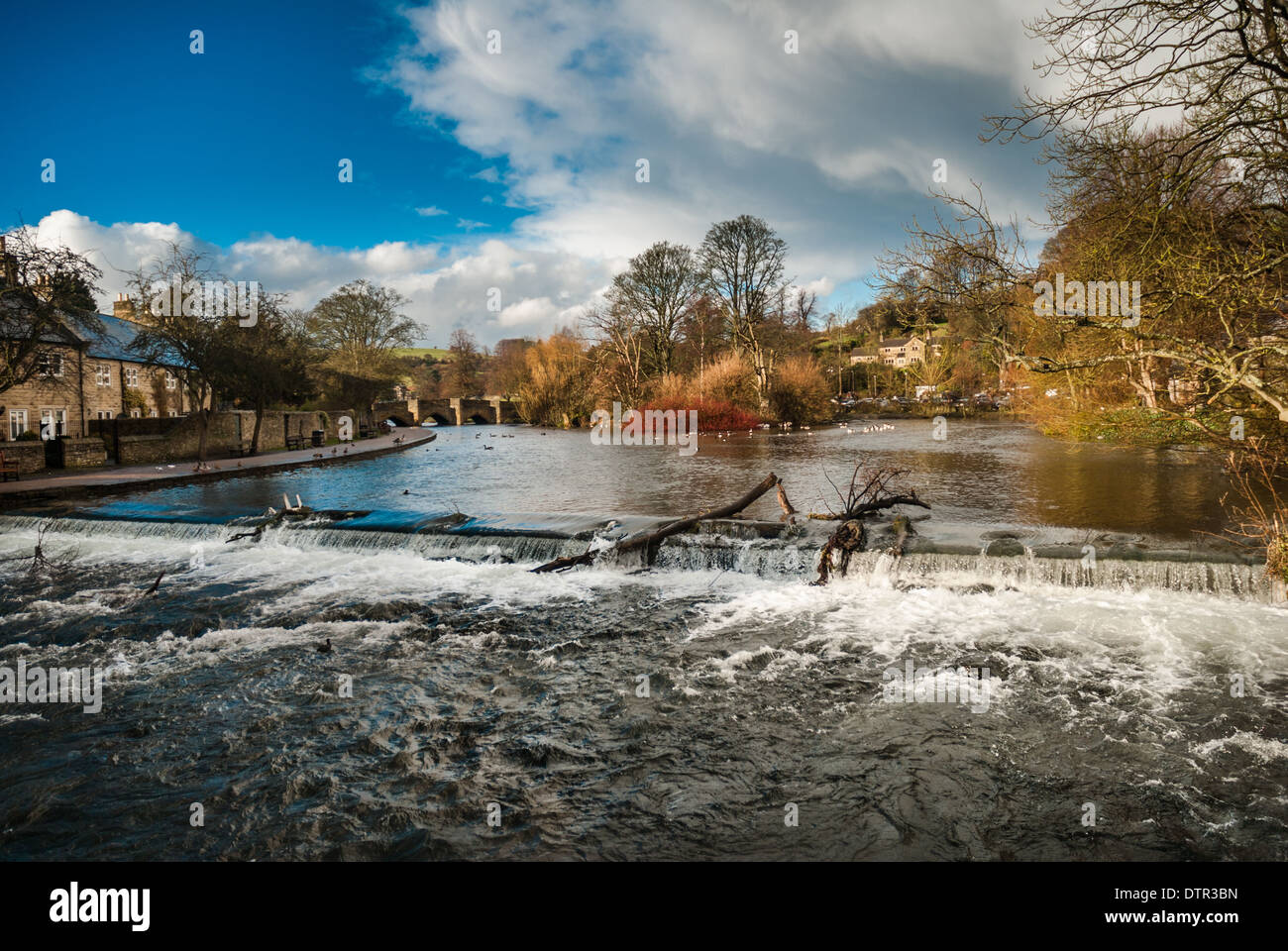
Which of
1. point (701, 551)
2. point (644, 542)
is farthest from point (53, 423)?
point (701, 551)

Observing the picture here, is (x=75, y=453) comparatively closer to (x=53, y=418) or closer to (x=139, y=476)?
(x=139, y=476)

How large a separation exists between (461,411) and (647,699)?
76.4 m

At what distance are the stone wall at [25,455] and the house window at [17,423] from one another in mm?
8218

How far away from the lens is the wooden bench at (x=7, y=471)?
1966cm

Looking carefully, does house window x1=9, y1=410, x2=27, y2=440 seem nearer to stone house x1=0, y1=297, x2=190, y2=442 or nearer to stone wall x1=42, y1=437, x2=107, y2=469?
stone house x1=0, y1=297, x2=190, y2=442

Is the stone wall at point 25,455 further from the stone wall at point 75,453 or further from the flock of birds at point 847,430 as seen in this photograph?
the flock of birds at point 847,430

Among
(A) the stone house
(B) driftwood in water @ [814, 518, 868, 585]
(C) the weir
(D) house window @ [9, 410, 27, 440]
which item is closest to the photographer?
(C) the weir

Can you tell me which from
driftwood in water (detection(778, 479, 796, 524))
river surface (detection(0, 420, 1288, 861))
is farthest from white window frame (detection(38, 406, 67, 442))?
driftwood in water (detection(778, 479, 796, 524))

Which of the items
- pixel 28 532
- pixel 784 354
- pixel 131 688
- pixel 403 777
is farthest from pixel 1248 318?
pixel 784 354

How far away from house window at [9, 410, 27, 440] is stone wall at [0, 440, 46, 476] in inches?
324

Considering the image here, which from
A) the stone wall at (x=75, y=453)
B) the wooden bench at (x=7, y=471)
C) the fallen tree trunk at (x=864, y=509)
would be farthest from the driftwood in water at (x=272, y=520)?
the stone wall at (x=75, y=453)

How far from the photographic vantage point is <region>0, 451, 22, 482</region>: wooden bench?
774 inches
